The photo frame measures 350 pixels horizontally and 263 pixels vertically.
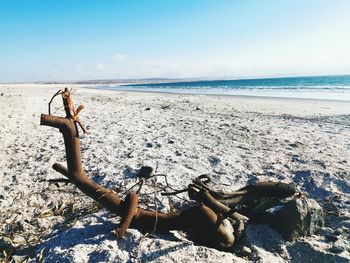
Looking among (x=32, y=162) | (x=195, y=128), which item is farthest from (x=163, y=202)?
(x=195, y=128)

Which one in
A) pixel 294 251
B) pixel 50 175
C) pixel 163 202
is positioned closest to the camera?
pixel 294 251

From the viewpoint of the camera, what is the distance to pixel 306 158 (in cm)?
486

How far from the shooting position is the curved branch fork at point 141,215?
2.19m

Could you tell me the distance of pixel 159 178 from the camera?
12.7 feet

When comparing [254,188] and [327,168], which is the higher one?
[254,188]

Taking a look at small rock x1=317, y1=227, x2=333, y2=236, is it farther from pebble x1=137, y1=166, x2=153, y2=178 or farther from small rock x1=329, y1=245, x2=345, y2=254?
pebble x1=137, y1=166, x2=153, y2=178

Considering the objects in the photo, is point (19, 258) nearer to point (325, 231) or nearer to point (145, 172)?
Answer: point (145, 172)

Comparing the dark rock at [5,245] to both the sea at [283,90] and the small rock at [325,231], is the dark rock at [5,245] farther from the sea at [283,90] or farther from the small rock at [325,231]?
the sea at [283,90]

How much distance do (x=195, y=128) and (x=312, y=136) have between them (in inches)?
105

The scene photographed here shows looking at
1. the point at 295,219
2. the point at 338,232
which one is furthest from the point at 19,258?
the point at 338,232

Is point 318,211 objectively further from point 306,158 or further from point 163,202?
point 306,158

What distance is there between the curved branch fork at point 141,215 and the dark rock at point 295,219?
1.67 ft

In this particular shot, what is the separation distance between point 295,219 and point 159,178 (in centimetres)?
181

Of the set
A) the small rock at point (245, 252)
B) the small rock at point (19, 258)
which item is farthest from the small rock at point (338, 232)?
the small rock at point (19, 258)
